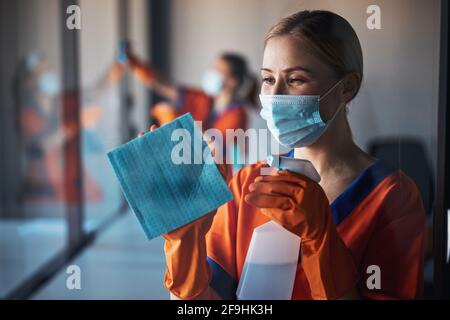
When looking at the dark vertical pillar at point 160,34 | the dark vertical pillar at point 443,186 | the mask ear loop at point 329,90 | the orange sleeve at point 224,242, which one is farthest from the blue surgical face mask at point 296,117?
the dark vertical pillar at point 160,34

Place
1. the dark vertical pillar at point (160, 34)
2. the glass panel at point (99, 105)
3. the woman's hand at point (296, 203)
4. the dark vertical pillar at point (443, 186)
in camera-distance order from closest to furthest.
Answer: the woman's hand at point (296, 203) < the dark vertical pillar at point (443, 186) < the glass panel at point (99, 105) < the dark vertical pillar at point (160, 34)

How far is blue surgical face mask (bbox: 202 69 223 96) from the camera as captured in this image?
4.09 meters

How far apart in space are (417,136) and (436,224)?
81.4 inches

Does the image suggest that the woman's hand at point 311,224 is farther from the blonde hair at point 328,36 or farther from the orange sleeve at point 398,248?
the blonde hair at point 328,36

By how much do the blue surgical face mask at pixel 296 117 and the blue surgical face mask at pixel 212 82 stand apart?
251 cm

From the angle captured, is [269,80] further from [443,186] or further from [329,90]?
[443,186]

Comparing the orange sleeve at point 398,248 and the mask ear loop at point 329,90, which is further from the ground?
the mask ear loop at point 329,90

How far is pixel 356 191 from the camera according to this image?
1.22 metres

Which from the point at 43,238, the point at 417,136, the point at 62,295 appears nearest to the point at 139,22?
the point at 43,238

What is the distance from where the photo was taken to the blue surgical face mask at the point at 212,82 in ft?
13.4

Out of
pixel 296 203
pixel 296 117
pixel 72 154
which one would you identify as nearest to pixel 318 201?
pixel 296 203

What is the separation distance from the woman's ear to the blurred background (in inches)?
1.2

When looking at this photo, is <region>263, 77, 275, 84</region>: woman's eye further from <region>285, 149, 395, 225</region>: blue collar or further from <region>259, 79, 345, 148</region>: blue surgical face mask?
<region>285, 149, 395, 225</region>: blue collar
